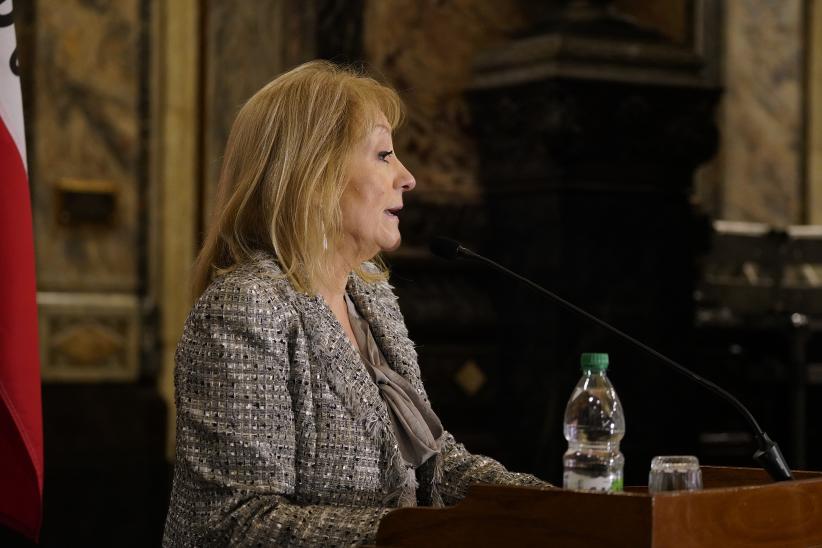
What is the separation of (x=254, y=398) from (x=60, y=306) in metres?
4.00

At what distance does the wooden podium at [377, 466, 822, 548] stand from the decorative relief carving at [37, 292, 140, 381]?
4.20m

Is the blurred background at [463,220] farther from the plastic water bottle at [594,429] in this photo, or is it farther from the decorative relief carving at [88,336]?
the plastic water bottle at [594,429]

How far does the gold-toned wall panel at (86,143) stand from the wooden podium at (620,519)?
428 cm

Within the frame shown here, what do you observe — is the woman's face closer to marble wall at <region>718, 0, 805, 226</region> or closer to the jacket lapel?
the jacket lapel

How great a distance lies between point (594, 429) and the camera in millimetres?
3008

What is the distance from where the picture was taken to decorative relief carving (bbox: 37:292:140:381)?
6469 mm

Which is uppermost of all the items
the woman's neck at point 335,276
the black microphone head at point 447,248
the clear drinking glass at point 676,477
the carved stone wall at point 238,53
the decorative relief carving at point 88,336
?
the carved stone wall at point 238,53

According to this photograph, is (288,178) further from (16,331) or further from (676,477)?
(676,477)

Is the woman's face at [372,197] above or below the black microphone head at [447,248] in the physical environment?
above

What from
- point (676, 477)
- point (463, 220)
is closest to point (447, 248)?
point (676, 477)

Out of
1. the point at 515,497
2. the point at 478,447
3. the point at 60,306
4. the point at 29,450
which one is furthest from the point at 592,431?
the point at 60,306

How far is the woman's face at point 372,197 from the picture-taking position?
121 inches

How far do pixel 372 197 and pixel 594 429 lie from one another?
2.21 feet

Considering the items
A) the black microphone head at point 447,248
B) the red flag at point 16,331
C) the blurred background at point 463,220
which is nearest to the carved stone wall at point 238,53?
the blurred background at point 463,220
